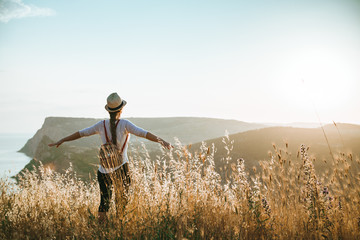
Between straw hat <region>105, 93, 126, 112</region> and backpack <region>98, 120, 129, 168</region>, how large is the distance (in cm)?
38

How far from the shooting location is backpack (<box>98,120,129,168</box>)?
9.43ft

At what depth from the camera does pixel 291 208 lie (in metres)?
2.67

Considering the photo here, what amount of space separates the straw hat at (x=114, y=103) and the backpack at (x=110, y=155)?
1.25 feet

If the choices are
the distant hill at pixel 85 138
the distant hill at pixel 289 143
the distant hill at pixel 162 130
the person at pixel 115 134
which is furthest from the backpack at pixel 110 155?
the distant hill at pixel 162 130

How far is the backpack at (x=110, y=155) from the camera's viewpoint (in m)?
2.88

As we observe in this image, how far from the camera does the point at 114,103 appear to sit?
304 cm

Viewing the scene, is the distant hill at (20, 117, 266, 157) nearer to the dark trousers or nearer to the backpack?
the dark trousers

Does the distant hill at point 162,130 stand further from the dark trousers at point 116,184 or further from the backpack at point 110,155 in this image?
the backpack at point 110,155

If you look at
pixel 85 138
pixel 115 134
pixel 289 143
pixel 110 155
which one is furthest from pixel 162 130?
pixel 110 155

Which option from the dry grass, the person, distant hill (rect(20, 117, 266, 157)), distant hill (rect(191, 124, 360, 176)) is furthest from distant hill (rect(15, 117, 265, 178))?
distant hill (rect(191, 124, 360, 176))

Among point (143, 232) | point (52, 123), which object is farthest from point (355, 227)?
point (52, 123)

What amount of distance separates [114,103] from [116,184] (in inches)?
42.4

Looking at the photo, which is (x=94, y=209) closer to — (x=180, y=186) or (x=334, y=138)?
(x=180, y=186)

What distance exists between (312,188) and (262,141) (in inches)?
750
